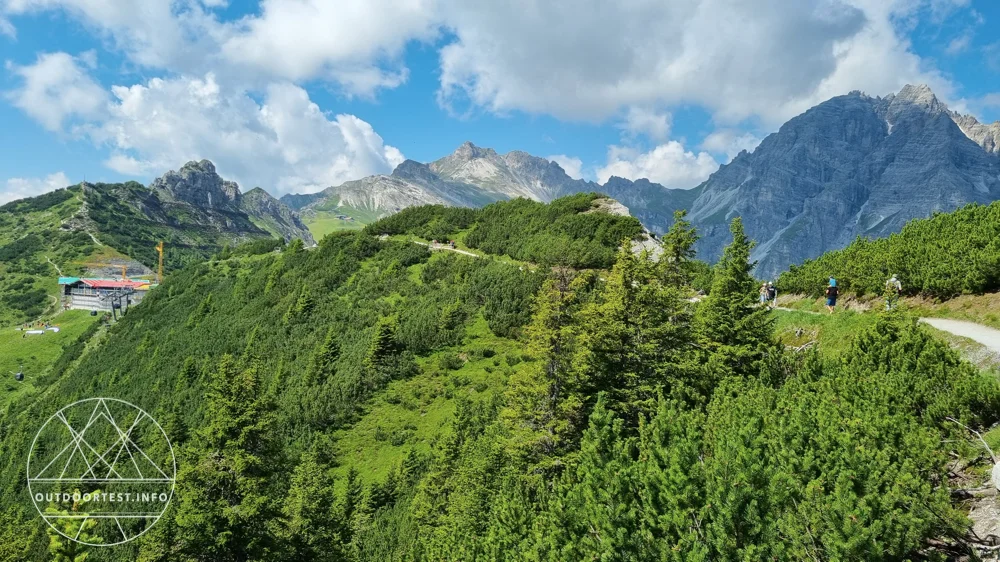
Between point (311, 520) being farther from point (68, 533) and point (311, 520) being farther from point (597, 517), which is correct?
point (597, 517)

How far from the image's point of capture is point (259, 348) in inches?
2282

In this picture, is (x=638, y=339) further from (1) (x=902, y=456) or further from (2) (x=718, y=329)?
(1) (x=902, y=456)

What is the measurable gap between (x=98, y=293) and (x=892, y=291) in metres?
229

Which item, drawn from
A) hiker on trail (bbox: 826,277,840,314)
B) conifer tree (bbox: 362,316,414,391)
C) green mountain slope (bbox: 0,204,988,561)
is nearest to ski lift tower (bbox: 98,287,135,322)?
green mountain slope (bbox: 0,204,988,561)

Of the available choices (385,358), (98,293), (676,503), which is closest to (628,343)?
(676,503)

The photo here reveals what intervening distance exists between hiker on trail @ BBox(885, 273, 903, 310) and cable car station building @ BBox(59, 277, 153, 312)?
207577mm

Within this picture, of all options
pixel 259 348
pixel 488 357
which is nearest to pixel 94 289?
pixel 259 348

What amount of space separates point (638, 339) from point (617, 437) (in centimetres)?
632

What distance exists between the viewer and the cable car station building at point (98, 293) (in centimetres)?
17312

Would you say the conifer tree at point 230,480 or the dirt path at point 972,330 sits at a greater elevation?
the dirt path at point 972,330

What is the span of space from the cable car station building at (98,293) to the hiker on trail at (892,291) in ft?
681

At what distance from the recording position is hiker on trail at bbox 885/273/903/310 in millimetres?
17697

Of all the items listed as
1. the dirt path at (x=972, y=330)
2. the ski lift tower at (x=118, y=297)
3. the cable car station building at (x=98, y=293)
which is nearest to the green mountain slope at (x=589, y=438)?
the dirt path at (x=972, y=330)

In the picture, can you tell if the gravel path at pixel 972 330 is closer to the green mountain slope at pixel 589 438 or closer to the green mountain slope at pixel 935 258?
the green mountain slope at pixel 935 258
